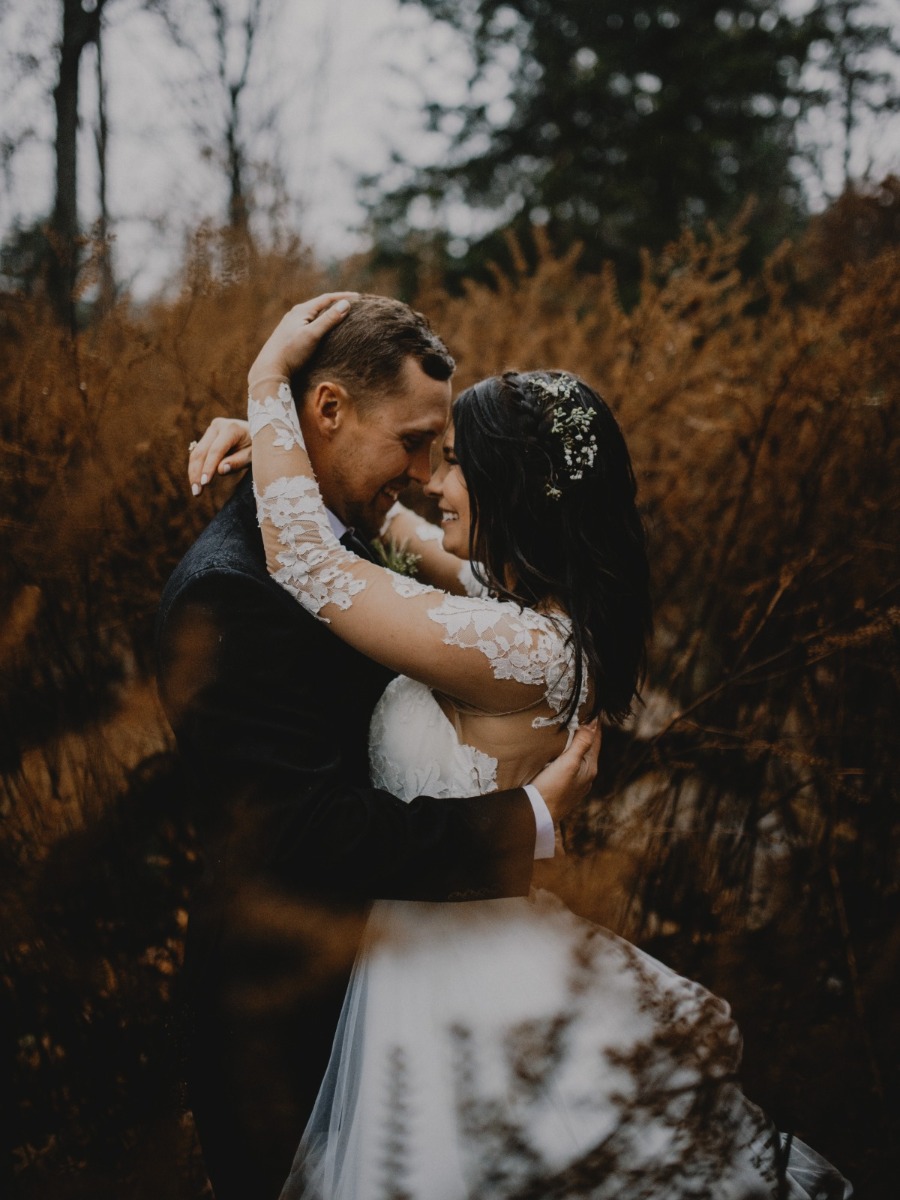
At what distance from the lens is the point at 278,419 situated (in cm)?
189

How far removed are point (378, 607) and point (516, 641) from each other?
327 millimetres

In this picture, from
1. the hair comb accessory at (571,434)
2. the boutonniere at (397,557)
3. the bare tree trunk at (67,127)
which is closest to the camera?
the hair comb accessory at (571,434)

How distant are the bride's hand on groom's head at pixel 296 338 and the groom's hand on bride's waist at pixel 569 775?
1.16 m

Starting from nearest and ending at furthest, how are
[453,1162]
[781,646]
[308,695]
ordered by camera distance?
1. [453,1162]
2. [308,695]
3. [781,646]

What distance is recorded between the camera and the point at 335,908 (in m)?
1.88

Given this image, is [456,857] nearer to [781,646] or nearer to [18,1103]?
[18,1103]

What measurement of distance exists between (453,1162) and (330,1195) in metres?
0.31

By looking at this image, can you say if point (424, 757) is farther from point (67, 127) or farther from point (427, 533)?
point (67, 127)

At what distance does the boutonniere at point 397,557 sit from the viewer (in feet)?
8.35

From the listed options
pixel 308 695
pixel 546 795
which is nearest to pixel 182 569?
pixel 308 695

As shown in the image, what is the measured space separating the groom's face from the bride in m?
0.11

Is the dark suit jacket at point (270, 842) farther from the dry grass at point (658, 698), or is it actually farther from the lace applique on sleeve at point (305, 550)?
the dry grass at point (658, 698)

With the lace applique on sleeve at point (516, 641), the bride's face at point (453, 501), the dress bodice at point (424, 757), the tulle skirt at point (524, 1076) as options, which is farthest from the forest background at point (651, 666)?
the bride's face at point (453, 501)

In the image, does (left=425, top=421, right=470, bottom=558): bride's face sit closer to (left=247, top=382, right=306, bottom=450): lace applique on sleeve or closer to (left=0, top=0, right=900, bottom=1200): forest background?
(left=247, top=382, right=306, bottom=450): lace applique on sleeve
